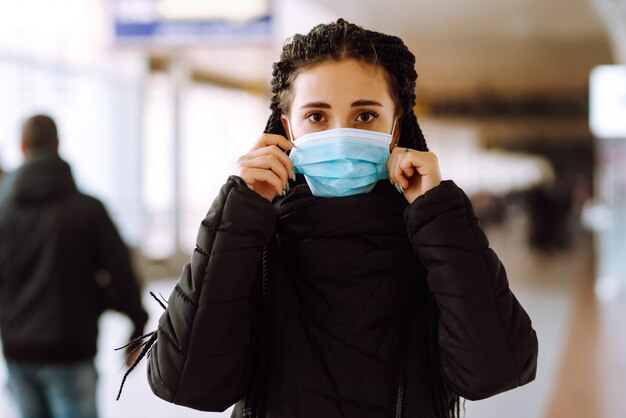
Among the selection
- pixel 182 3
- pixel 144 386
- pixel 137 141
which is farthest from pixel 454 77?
pixel 144 386

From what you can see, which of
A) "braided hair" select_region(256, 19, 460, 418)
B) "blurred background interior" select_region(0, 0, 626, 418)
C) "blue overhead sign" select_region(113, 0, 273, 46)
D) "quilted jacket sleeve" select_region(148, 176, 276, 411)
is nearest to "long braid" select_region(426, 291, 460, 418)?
"braided hair" select_region(256, 19, 460, 418)

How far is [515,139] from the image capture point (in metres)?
39.2

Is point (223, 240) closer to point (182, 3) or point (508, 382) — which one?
point (508, 382)

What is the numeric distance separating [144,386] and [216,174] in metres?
8.51

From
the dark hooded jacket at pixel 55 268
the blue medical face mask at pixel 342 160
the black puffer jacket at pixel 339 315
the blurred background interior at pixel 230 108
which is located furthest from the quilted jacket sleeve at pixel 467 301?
the dark hooded jacket at pixel 55 268

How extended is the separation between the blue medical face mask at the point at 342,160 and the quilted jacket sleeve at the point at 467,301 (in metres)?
0.15

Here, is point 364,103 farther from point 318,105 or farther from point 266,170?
point 266,170

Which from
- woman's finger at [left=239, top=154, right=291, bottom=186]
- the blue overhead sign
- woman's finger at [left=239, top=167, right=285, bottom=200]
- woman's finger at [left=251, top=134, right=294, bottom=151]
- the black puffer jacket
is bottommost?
the black puffer jacket

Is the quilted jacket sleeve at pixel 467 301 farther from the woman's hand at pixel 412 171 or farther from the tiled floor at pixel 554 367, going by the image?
the tiled floor at pixel 554 367

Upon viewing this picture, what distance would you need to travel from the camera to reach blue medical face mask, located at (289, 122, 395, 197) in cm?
145

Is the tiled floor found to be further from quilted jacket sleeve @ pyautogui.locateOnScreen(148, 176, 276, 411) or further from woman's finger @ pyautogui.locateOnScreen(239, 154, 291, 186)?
woman's finger @ pyautogui.locateOnScreen(239, 154, 291, 186)

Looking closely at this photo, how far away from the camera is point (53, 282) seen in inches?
112

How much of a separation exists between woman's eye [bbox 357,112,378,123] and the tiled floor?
7.17 ft

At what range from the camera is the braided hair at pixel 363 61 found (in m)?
1.41
